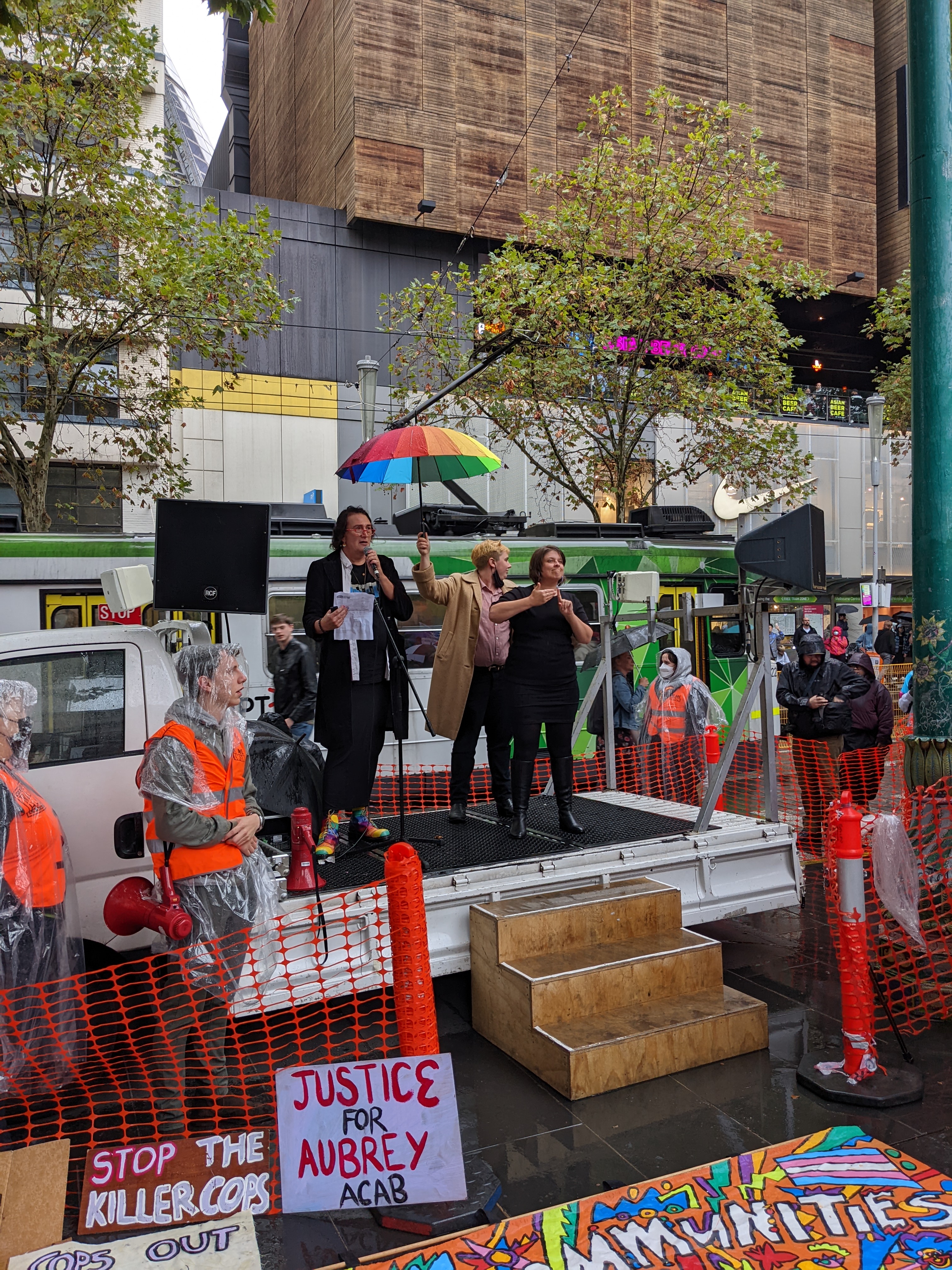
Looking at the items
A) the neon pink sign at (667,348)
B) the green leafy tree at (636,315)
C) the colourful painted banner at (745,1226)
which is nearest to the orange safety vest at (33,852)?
the colourful painted banner at (745,1226)

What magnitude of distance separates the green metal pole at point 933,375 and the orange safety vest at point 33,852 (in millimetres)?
4249

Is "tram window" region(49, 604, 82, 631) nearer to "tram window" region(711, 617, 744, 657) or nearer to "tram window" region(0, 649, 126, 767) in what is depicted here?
"tram window" region(0, 649, 126, 767)

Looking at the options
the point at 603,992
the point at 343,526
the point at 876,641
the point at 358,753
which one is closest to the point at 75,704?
the point at 358,753

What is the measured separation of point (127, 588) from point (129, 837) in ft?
5.76

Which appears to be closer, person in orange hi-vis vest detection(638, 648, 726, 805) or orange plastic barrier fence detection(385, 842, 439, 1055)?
orange plastic barrier fence detection(385, 842, 439, 1055)

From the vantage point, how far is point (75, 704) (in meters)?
4.50

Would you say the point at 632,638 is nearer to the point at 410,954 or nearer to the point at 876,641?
the point at 410,954

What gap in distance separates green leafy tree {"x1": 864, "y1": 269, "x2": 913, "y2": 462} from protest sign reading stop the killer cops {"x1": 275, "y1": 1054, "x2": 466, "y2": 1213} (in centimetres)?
1516

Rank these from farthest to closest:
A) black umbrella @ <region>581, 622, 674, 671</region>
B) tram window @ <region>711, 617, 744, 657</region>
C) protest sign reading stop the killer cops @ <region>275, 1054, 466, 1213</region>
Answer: tram window @ <region>711, 617, 744, 657</region>
black umbrella @ <region>581, 622, 674, 671</region>
protest sign reading stop the killer cops @ <region>275, 1054, 466, 1213</region>

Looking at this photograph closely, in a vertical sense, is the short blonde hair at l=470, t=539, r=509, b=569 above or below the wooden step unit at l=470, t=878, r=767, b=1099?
above

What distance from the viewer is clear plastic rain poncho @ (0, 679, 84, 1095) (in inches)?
140

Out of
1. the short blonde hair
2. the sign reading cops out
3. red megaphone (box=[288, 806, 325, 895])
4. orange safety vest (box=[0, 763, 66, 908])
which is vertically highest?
the short blonde hair

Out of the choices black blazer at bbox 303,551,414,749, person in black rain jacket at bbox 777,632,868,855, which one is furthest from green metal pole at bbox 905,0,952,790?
person in black rain jacket at bbox 777,632,868,855

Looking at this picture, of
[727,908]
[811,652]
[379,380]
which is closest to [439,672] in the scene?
[727,908]
